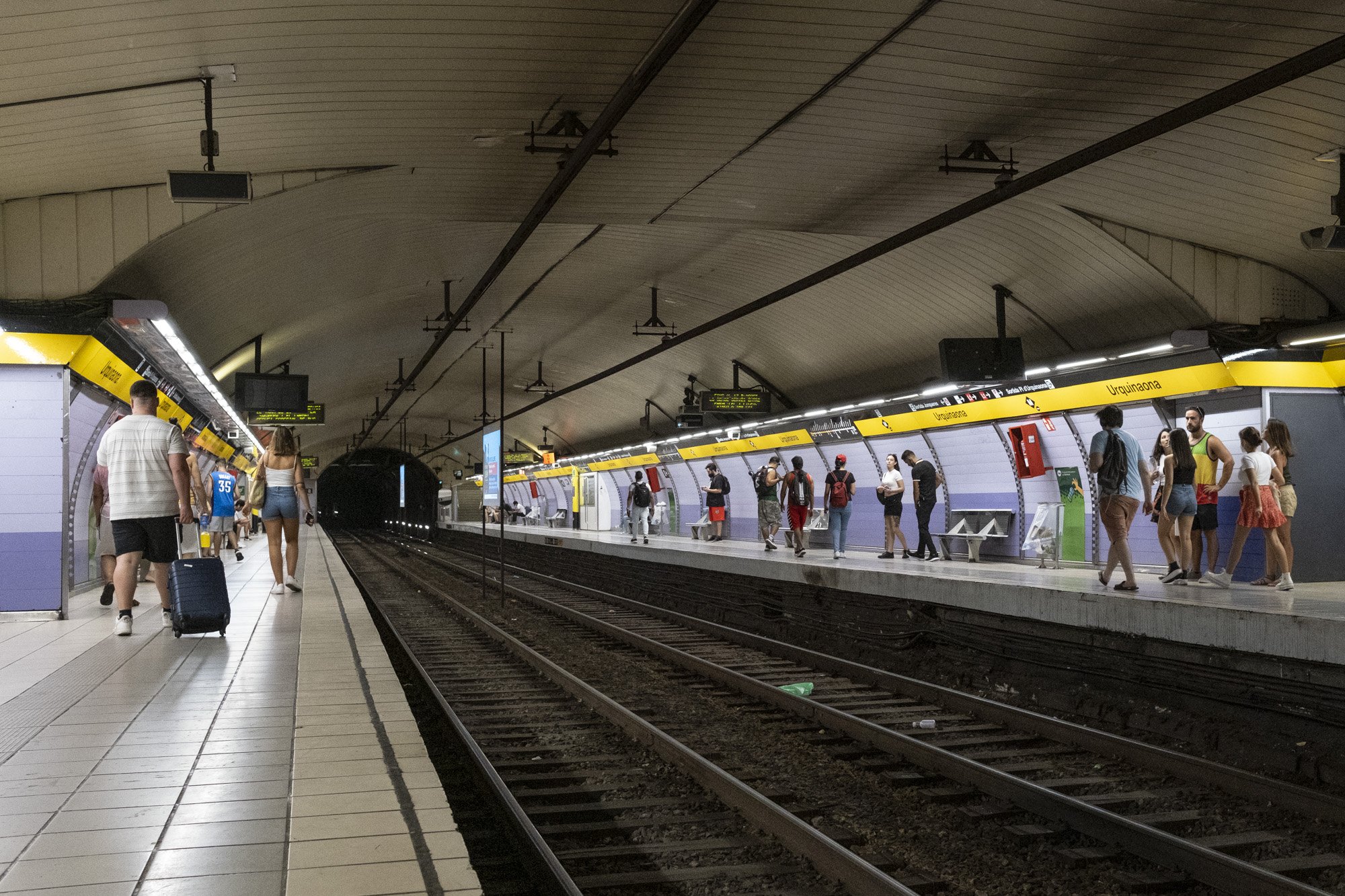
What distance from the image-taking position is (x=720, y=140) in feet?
35.8

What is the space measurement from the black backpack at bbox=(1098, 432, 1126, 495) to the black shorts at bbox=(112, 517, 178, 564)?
7.42 m

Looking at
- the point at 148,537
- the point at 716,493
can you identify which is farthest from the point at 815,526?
the point at 148,537

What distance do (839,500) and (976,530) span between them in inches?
105

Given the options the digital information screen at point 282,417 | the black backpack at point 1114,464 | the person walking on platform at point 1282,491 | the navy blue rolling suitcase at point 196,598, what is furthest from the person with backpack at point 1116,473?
the digital information screen at point 282,417

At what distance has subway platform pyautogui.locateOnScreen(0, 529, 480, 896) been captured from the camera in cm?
331

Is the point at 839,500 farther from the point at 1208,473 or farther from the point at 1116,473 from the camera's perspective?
the point at 1116,473

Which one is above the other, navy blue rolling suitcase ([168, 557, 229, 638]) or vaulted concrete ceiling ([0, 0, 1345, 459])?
vaulted concrete ceiling ([0, 0, 1345, 459])

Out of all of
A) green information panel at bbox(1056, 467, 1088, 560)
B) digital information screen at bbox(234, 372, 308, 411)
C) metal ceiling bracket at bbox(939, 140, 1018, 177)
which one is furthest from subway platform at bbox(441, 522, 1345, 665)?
digital information screen at bbox(234, 372, 308, 411)

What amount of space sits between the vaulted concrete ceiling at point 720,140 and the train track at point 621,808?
15.8 feet

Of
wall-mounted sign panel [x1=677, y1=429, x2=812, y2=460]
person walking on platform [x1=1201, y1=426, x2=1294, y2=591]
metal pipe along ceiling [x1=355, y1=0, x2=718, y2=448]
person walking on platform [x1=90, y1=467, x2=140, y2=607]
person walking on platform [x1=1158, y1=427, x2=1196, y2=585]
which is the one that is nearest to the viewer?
metal pipe along ceiling [x1=355, y1=0, x2=718, y2=448]

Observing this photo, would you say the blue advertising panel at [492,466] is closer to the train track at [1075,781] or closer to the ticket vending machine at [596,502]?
the train track at [1075,781]

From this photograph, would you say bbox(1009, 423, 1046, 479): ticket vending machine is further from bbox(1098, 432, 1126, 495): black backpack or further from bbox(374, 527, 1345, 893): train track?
bbox(374, 527, 1345, 893): train track

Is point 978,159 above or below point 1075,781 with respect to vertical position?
above

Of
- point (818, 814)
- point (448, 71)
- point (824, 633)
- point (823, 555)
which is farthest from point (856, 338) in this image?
point (818, 814)
